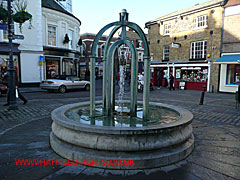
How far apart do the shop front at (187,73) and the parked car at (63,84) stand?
9.89m

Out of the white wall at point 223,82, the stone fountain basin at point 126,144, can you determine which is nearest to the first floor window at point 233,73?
the white wall at point 223,82

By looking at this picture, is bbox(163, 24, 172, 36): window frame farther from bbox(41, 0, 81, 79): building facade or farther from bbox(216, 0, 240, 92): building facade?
bbox(41, 0, 81, 79): building facade

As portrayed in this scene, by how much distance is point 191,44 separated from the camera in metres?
19.6

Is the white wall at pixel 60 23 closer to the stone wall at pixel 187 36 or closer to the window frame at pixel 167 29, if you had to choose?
the stone wall at pixel 187 36

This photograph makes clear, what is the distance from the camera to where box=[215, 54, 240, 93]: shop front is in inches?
632

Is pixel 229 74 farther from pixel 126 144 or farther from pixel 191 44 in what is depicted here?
pixel 126 144

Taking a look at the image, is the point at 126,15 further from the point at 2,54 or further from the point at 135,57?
the point at 2,54

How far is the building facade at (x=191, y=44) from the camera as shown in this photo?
1747 cm

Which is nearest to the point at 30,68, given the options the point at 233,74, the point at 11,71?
the point at 11,71

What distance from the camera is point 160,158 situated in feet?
10.6

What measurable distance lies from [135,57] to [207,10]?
1678cm

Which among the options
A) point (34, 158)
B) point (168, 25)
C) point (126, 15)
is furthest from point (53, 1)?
point (34, 158)

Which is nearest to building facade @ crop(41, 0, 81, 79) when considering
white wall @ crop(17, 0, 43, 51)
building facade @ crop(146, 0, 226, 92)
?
white wall @ crop(17, 0, 43, 51)

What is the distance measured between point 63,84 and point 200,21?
47.7 ft
